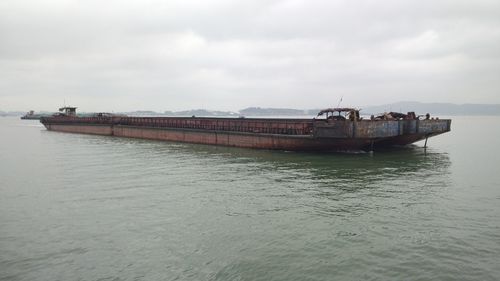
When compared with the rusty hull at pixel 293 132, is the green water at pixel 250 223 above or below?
below

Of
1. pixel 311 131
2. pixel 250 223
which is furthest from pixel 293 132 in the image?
pixel 250 223

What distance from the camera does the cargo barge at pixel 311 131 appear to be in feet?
88.4

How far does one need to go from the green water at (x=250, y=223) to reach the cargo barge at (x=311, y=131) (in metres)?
5.31

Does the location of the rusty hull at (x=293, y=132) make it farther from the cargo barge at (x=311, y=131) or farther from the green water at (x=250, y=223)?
the green water at (x=250, y=223)

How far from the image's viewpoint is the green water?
339 inches

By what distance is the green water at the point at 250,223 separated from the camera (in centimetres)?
862

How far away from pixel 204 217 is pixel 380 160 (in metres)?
17.1

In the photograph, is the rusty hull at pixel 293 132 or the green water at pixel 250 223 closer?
the green water at pixel 250 223

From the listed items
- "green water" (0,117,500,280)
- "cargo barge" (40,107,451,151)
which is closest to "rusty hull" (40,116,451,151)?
"cargo barge" (40,107,451,151)

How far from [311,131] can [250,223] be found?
1782 cm

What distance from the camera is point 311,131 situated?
28766 mm

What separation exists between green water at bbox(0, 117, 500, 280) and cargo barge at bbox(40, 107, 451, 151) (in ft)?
17.4

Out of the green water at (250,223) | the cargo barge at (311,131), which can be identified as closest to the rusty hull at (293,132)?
the cargo barge at (311,131)

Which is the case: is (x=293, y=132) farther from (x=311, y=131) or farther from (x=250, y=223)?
(x=250, y=223)
